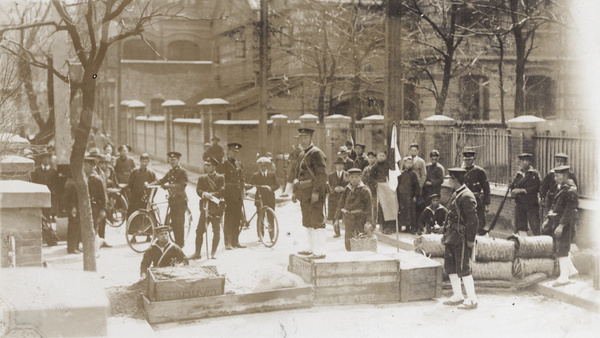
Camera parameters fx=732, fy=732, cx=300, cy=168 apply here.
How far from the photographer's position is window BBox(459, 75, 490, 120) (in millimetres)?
30547

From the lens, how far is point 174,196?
43.0ft

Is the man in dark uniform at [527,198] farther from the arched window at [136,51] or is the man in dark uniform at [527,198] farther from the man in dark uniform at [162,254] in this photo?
the arched window at [136,51]

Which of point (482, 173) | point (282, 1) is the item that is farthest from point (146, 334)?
point (282, 1)

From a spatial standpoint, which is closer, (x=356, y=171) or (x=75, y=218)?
(x=356, y=171)

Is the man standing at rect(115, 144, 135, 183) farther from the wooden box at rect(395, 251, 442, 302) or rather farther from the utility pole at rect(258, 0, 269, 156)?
the wooden box at rect(395, 251, 442, 302)

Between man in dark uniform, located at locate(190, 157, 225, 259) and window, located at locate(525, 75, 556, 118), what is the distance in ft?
68.1

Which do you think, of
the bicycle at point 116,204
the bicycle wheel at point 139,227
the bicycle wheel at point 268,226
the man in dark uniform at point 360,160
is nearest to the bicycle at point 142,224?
the bicycle wheel at point 139,227

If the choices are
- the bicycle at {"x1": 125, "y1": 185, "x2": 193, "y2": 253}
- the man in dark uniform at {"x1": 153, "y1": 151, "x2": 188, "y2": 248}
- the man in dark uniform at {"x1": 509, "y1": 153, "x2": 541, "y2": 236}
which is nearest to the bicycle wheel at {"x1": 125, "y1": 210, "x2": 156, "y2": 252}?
the bicycle at {"x1": 125, "y1": 185, "x2": 193, "y2": 253}

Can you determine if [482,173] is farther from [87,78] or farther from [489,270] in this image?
[87,78]

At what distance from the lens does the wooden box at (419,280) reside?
9766 mm

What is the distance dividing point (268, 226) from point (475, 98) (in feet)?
61.7

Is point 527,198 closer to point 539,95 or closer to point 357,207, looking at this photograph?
point 357,207

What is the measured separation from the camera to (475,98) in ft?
101

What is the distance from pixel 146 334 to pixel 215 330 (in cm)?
80
